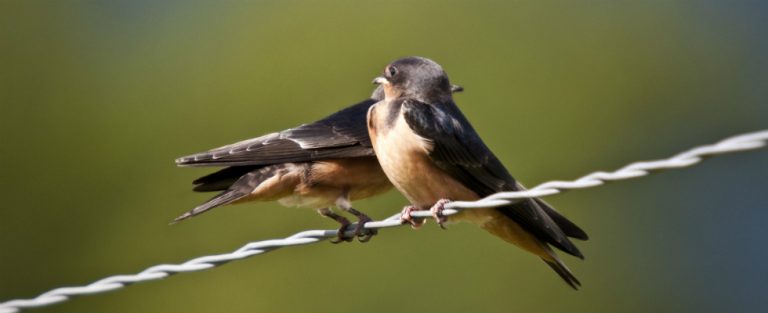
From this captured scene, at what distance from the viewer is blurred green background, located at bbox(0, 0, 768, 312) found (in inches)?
460

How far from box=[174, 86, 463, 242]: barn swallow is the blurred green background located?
3.89 meters

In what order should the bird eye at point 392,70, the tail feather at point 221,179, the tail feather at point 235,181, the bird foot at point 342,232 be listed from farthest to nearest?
the tail feather at point 221,179 → the tail feather at point 235,181 → the bird eye at point 392,70 → the bird foot at point 342,232

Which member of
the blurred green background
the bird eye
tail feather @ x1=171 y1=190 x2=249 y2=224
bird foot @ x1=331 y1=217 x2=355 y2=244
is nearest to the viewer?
bird foot @ x1=331 y1=217 x2=355 y2=244

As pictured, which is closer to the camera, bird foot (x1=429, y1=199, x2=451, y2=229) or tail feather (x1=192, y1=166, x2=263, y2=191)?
bird foot (x1=429, y1=199, x2=451, y2=229)

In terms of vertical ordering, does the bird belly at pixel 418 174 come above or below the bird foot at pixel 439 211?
above

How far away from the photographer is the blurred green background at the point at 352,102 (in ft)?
38.3

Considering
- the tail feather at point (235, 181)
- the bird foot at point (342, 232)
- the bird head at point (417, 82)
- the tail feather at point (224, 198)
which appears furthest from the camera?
the tail feather at point (235, 181)

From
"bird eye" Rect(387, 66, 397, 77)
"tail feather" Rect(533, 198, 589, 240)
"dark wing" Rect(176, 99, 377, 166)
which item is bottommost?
"tail feather" Rect(533, 198, 589, 240)

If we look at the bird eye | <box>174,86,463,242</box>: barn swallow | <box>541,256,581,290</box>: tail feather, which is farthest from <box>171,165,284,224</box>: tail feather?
<box>541,256,581,290</box>: tail feather

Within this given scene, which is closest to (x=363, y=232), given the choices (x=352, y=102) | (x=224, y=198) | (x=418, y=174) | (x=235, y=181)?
(x=418, y=174)

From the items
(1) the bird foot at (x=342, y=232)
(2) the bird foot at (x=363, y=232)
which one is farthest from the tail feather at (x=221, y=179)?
(2) the bird foot at (x=363, y=232)

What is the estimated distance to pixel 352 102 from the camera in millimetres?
12789

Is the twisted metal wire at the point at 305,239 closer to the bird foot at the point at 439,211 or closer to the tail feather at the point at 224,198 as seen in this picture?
the bird foot at the point at 439,211

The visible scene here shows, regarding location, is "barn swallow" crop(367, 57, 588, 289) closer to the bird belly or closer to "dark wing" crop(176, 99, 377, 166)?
the bird belly
